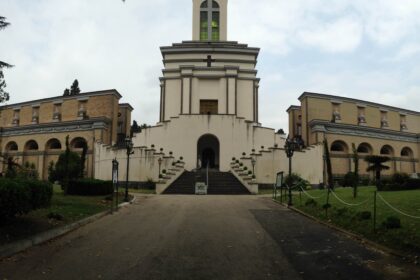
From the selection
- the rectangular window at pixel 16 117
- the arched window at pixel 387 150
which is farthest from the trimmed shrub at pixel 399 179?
the rectangular window at pixel 16 117

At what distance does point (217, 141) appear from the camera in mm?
41688

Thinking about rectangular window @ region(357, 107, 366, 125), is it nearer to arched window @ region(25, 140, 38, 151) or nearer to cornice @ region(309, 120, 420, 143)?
cornice @ region(309, 120, 420, 143)

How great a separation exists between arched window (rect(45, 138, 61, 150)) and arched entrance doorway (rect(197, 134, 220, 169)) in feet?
63.2

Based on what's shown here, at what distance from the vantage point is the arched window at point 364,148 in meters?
49.6

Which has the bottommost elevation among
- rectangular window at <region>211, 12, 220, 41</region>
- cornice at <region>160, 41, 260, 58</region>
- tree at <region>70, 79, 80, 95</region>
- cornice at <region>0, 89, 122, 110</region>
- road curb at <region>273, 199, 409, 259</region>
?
road curb at <region>273, 199, 409, 259</region>

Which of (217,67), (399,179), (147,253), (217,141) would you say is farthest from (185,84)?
(147,253)

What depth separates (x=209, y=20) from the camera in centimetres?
5384

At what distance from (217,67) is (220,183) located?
20.9m

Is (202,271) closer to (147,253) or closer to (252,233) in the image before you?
(147,253)

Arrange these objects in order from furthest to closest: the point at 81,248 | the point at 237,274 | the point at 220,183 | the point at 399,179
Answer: the point at 220,183, the point at 399,179, the point at 81,248, the point at 237,274

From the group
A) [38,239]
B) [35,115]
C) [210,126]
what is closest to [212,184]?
[210,126]

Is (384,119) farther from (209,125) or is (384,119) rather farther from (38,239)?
(38,239)

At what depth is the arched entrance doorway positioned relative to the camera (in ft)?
137

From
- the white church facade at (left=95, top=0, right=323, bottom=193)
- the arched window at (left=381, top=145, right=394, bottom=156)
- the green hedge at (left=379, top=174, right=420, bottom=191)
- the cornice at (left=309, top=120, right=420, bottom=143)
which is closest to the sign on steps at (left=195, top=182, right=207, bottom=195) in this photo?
the white church facade at (left=95, top=0, right=323, bottom=193)
